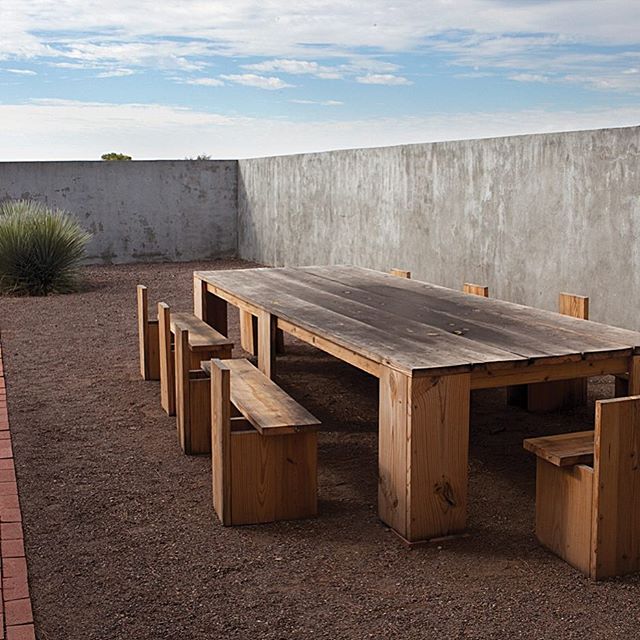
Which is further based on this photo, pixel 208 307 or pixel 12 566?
pixel 208 307

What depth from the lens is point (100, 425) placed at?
4633mm

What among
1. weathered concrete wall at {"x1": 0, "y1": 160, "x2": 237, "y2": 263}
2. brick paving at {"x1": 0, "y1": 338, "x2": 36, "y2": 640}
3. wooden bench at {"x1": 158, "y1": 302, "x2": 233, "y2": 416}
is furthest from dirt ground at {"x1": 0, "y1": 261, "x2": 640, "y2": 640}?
weathered concrete wall at {"x1": 0, "y1": 160, "x2": 237, "y2": 263}

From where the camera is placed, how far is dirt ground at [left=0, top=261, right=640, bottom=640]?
2576 mm

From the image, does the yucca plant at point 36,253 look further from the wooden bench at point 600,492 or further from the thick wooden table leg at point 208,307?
the wooden bench at point 600,492

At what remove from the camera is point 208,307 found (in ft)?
19.9

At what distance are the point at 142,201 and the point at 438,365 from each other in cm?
1088

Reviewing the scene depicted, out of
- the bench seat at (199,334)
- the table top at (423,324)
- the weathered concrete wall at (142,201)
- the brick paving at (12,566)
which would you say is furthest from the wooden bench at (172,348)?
the weathered concrete wall at (142,201)

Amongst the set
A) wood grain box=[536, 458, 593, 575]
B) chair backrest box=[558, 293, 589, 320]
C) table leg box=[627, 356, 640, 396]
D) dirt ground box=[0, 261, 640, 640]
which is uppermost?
chair backrest box=[558, 293, 589, 320]

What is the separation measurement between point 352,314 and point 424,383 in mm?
1184

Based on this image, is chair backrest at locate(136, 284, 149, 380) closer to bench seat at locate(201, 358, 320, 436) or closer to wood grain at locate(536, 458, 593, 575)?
bench seat at locate(201, 358, 320, 436)

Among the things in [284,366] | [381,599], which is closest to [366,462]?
[381,599]

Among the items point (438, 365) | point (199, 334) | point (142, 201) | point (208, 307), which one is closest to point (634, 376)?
point (438, 365)

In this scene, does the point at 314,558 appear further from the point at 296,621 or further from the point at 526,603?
the point at 526,603

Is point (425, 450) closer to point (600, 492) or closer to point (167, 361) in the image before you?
point (600, 492)
